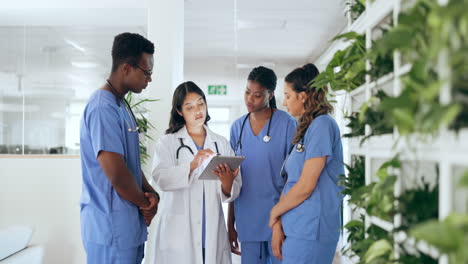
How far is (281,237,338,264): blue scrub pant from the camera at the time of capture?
1725 millimetres

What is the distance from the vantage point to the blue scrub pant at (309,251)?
1725mm

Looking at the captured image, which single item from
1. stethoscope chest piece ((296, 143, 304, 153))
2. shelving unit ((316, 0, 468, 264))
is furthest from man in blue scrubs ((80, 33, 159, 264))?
shelving unit ((316, 0, 468, 264))

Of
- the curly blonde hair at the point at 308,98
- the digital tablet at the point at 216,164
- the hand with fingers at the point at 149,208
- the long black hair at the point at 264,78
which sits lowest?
the hand with fingers at the point at 149,208

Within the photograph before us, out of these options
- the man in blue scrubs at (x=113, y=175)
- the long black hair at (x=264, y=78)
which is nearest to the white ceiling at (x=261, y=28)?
the long black hair at (x=264, y=78)

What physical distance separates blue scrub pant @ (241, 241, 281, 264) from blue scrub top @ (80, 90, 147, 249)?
2.20 ft

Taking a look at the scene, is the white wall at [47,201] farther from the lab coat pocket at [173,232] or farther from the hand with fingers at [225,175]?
the hand with fingers at [225,175]

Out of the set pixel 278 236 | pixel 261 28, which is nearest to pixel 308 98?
pixel 278 236

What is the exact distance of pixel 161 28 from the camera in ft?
10.7

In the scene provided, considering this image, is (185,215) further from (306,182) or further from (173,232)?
(306,182)

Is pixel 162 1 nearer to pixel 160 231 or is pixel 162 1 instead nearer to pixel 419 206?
pixel 160 231

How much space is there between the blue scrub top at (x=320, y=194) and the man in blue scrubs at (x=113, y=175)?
1.96ft

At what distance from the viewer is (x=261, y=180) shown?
7.29 ft

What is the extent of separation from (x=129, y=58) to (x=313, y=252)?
3.51 feet

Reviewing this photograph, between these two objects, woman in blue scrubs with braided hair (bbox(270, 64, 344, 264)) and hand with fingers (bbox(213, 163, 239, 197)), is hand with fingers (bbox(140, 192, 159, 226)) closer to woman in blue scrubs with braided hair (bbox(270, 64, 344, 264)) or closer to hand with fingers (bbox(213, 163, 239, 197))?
hand with fingers (bbox(213, 163, 239, 197))
